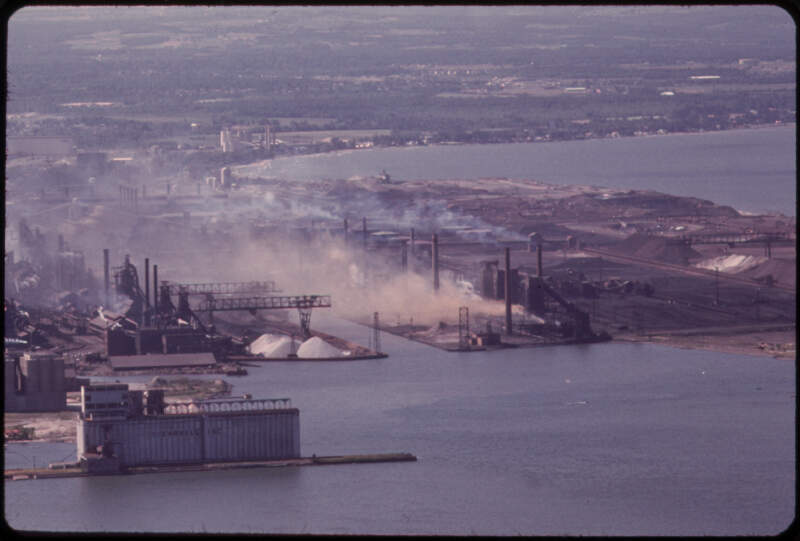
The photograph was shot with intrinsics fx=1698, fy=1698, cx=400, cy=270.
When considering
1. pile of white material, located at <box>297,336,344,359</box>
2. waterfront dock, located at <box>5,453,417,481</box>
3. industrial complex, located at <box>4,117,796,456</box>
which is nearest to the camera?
waterfront dock, located at <box>5,453,417,481</box>

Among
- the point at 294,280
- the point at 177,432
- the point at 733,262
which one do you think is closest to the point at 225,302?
the point at 294,280

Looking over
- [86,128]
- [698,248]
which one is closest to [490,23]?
[86,128]

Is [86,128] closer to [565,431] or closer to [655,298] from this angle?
[655,298]

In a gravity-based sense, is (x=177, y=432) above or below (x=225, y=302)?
above

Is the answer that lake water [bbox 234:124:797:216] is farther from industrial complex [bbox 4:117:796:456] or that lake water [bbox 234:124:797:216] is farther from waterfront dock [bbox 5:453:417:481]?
waterfront dock [bbox 5:453:417:481]

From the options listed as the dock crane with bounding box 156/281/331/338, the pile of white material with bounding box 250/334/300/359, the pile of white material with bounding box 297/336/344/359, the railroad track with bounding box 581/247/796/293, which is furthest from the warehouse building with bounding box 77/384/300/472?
the railroad track with bounding box 581/247/796/293

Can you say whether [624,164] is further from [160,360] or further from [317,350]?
[160,360]
